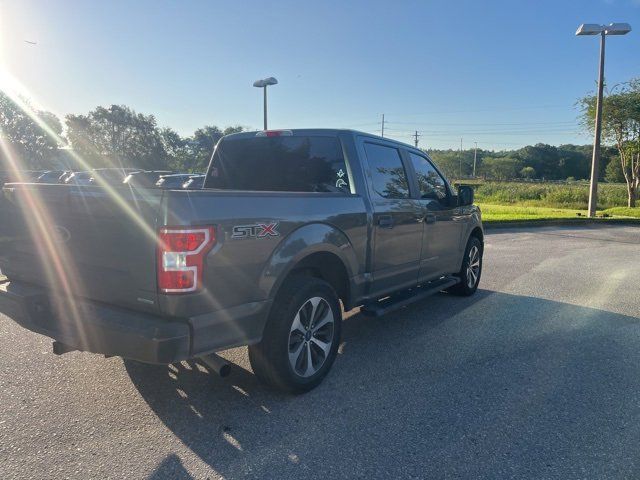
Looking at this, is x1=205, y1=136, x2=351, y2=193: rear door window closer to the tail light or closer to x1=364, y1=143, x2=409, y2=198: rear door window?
x1=364, y1=143, x2=409, y2=198: rear door window

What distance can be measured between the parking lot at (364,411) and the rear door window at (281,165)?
1.55 metres

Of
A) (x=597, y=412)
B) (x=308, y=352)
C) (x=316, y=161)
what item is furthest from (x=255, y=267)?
(x=597, y=412)

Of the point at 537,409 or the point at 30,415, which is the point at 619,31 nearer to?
the point at 537,409

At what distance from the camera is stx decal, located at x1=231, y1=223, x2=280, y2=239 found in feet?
9.05

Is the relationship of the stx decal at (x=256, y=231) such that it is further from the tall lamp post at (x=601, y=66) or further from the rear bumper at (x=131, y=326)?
the tall lamp post at (x=601, y=66)

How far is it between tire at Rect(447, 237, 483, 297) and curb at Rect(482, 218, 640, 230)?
8788mm

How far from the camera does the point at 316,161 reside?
4.20 m

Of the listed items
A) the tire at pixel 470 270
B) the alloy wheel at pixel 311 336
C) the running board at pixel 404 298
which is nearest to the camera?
the alloy wheel at pixel 311 336

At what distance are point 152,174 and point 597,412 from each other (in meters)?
25.8

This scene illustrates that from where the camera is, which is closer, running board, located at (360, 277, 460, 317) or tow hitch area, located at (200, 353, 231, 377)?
tow hitch area, located at (200, 353, 231, 377)

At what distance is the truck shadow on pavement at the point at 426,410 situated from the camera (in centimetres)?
262

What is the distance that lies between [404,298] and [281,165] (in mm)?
1758

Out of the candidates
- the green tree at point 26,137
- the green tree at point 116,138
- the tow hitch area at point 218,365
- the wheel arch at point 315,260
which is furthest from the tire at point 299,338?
the green tree at point 116,138

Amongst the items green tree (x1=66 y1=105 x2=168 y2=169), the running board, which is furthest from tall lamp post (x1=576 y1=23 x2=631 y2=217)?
green tree (x1=66 y1=105 x2=168 y2=169)
